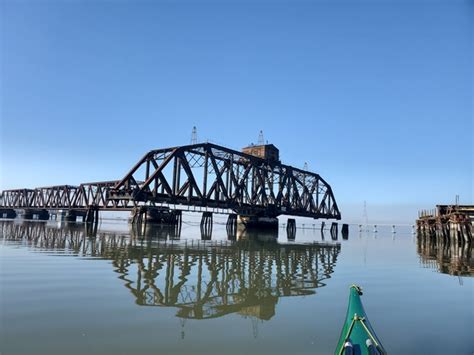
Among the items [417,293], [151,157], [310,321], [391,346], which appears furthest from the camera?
[151,157]

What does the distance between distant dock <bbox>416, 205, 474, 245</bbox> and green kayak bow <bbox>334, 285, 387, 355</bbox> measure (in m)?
40.6

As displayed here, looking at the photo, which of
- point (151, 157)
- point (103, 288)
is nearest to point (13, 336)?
point (103, 288)

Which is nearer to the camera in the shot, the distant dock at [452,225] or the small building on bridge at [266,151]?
the distant dock at [452,225]

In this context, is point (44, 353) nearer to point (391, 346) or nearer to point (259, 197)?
point (391, 346)

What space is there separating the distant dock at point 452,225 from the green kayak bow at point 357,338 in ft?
133

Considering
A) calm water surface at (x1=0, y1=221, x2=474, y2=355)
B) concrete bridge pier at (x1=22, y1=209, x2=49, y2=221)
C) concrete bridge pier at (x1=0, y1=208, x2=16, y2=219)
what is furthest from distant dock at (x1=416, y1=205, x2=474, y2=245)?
concrete bridge pier at (x1=0, y1=208, x2=16, y2=219)

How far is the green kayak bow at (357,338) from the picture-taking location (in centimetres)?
552

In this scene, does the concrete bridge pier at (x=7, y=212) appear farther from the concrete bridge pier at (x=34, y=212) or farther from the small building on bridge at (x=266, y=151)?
the small building on bridge at (x=266, y=151)

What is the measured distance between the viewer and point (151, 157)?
59.8m

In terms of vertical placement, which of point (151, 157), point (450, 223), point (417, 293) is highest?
point (151, 157)

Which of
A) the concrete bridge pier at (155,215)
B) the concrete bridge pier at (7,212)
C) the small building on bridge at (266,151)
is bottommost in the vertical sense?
the concrete bridge pier at (7,212)

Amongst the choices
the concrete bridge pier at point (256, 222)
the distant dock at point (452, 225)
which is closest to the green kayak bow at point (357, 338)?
the distant dock at point (452, 225)

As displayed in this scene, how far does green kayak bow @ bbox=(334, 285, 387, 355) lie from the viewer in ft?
18.1

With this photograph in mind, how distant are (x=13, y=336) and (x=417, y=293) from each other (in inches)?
490
